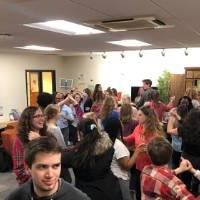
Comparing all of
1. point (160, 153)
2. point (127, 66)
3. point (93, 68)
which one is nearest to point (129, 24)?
point (160, 153)

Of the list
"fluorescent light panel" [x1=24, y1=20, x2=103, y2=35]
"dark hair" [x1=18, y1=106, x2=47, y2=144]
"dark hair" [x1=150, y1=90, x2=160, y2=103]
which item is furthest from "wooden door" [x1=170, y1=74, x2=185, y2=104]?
"dark hair" [x1=18, y1=106, x2=47, y2=144]

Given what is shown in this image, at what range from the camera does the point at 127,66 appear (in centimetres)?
1075

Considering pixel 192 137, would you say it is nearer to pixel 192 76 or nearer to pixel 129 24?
pixel 129 24

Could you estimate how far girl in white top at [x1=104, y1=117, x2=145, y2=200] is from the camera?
108 inches

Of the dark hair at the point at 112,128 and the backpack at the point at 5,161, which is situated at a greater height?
the dark hair at the point at 112,128

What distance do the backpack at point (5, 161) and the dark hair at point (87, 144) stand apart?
12.5 feet

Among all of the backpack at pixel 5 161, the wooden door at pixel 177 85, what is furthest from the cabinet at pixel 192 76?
the backpack at pixel 5 161

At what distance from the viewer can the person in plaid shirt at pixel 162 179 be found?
6.89 feet

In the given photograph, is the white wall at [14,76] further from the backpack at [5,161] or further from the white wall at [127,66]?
the backpack at [5,161]

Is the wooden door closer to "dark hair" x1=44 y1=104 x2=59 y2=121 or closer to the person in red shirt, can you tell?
"dark hair" x1=44 y1=104 x2=59 y2=121

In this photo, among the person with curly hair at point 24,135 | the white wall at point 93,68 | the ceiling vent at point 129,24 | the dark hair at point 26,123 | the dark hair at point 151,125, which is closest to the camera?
the person with curly hair at point 24,135

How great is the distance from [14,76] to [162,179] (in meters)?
8.37

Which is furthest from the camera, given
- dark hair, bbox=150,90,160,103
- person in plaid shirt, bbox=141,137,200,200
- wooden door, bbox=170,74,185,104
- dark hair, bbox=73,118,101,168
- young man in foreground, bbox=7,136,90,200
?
wooden door, bbox=170,74,185,104

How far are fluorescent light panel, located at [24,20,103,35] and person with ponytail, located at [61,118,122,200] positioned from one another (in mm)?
2076
